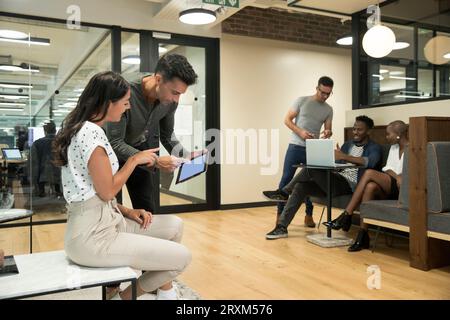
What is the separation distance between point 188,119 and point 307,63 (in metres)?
2.11

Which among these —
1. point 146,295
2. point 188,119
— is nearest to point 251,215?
point 188,119

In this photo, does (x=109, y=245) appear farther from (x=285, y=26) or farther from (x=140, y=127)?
(x=285, y=26)

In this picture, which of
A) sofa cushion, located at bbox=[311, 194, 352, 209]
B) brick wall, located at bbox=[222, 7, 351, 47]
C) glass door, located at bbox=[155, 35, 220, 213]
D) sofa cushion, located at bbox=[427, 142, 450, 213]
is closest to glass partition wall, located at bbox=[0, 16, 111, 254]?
glass door, located at bbox=[155, 35, 220, 213]

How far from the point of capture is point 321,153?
360cm

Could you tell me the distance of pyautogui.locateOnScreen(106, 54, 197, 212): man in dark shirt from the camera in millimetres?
1895

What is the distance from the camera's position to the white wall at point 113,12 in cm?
441

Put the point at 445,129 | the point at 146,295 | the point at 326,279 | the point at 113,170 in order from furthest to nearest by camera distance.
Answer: the point at 445,129, the point at 326,279, the point at 146,295, the point at 113,170

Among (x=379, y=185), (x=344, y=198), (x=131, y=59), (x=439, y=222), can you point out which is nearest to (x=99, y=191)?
(x=439, y=222)

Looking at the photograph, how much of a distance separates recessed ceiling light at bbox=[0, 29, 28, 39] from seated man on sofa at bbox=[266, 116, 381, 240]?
10.9 feet

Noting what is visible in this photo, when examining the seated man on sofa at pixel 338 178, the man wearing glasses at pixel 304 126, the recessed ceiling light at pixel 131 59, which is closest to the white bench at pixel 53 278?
the seated man on sofa at pixel 338 178

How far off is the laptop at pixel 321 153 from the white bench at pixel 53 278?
97.4 inches

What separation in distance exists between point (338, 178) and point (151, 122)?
2251mm
